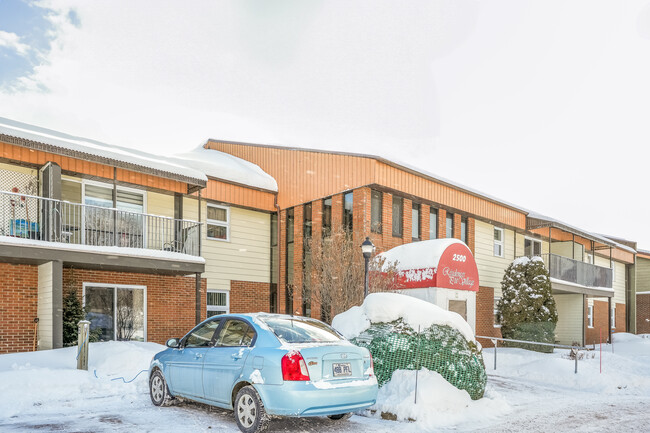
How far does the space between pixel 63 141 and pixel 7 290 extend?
12.8 feet

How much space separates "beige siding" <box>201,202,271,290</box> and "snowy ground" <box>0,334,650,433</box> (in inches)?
218

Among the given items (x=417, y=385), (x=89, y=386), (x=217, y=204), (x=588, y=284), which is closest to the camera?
(x=417, y=385)

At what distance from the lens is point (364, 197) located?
17984 millimetres

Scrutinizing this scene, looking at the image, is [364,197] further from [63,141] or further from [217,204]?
[63,141]

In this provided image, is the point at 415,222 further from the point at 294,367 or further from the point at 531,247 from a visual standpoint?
the point at 294,367

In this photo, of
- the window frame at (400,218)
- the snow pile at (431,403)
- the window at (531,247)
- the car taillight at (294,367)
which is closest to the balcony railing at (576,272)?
the window at (531,247)

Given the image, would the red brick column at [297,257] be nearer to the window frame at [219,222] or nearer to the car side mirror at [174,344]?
the window frame at [219,222]

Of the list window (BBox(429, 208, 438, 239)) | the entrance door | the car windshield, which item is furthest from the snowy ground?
window (BBox(429, 208, 438, 239))

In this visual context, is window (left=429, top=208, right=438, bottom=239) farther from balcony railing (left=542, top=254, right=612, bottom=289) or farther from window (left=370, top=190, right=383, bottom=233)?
balcony railing (left=542, top=254, right=612, bottom=289)

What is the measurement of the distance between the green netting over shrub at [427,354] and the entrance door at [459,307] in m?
6.67

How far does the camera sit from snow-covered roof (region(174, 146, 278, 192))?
1897 centimetres

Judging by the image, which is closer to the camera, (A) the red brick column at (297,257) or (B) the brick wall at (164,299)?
(B) the brick wall at (164,299)

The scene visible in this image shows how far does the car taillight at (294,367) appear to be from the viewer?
680 cm

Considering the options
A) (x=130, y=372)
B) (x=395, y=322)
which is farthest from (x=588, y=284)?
(x=130, y=372)
